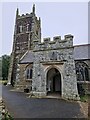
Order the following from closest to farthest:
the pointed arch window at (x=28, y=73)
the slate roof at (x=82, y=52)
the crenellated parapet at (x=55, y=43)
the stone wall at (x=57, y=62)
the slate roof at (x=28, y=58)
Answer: the stone wall at (x=57, y=62) < the crenellated parapet at (x=55, y=43) < the slate roof at (x=82, y=52) < the pointed arch window at (x=28, y=73) < the slate roof at (x=28, y=58)

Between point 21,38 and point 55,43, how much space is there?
1817 cm

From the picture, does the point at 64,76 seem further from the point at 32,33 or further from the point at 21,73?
the point at 32,33

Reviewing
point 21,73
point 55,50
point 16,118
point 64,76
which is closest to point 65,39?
point 55,50

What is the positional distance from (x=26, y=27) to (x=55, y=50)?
1884 centimetres

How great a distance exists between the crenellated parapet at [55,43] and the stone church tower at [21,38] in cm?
1426

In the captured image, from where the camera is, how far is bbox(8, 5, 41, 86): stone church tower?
28756mm

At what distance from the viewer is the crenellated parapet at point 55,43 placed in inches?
512

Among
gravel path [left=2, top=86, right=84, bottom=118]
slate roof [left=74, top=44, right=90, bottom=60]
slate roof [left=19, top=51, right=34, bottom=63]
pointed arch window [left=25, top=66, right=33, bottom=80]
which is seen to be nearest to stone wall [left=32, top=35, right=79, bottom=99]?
gravel path [left=2, top=86, right=84, bottom=118]

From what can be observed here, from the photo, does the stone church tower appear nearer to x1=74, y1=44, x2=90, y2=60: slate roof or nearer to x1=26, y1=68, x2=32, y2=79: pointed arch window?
x1=26, y1=68, x2=32, y2=79: pointed arch window

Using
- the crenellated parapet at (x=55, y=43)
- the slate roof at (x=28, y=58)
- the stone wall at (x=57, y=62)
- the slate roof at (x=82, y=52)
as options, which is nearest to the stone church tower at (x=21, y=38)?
the slate roof at (x=28, y=58)

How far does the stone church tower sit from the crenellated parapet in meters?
14.3

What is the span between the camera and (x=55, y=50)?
13570 millimetres

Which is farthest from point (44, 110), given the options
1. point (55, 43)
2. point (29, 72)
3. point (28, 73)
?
point (28, 73)

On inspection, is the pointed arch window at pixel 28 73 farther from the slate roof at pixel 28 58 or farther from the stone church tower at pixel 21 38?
the stone church tower at pixel 21 38
